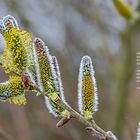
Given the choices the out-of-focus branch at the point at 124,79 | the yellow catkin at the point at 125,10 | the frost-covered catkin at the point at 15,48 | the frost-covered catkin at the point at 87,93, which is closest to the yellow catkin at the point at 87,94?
the frost-covered catkin at the point at 87,93

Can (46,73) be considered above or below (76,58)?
below

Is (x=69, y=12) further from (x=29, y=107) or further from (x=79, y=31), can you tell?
(x=29, y=107)

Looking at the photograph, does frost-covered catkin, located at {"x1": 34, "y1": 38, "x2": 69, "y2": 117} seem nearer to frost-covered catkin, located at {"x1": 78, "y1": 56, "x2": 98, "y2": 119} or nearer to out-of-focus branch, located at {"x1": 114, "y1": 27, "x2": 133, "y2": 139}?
frost-covered catkin, located at {"x1": 78, "y1": 56, "x2": 98, "y2": 119}

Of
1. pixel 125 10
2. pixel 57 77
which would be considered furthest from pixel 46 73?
pixel 125 10

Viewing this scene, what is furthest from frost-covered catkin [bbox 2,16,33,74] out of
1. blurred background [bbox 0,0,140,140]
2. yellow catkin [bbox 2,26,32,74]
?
blurred background [bbox 0,0,140,140]

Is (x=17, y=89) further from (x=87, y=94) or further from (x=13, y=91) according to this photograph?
(x=87, y=94)

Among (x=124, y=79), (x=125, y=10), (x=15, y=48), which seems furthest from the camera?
(x=124, y=79)
